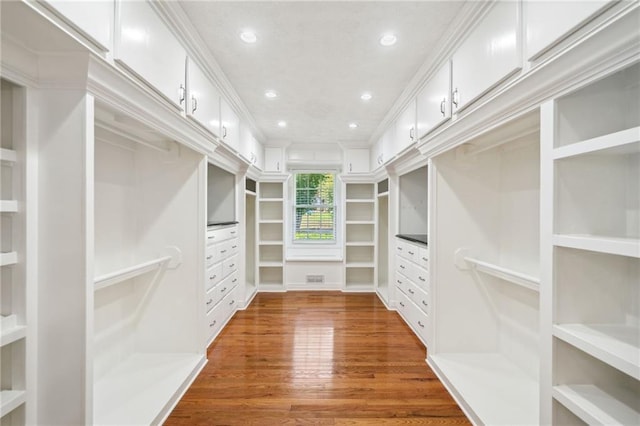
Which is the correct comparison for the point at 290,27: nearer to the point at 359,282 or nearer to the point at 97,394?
the point at 97,394

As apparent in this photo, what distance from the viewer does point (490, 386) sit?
211 centimetres

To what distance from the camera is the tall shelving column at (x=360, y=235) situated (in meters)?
5.22

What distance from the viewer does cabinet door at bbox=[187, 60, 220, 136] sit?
212cm

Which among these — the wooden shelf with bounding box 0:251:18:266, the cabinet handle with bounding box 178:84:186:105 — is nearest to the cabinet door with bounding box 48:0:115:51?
the cabinet handle with bounding box 178:84:186:105

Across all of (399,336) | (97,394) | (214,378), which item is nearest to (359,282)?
(399,336)

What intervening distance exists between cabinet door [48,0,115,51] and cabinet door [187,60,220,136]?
2.59 feet

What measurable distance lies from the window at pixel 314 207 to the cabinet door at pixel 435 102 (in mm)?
3010

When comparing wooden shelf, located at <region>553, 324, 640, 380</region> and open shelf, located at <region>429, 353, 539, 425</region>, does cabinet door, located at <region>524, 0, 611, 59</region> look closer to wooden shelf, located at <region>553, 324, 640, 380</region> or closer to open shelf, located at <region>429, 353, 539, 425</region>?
wooden shelf, located at <region>553, 324, 640, 380</region>

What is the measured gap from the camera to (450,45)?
205 centimetres

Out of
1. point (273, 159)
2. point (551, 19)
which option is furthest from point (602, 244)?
point (273, 159)

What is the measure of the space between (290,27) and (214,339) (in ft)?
9.74

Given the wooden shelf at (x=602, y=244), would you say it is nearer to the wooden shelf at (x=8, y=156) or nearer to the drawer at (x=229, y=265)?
the wooden shelf at (x=8, y=156)

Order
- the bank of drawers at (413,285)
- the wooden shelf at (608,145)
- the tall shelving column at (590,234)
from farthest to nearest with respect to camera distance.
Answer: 1. the bank of drawers at (413,285)
2. the tall shelving column at (590,234)
3. the wooden shelf at (608,145)

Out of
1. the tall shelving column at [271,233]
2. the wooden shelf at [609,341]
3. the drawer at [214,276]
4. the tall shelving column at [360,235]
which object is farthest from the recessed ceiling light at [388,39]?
the tall shelving column at [271,233]
